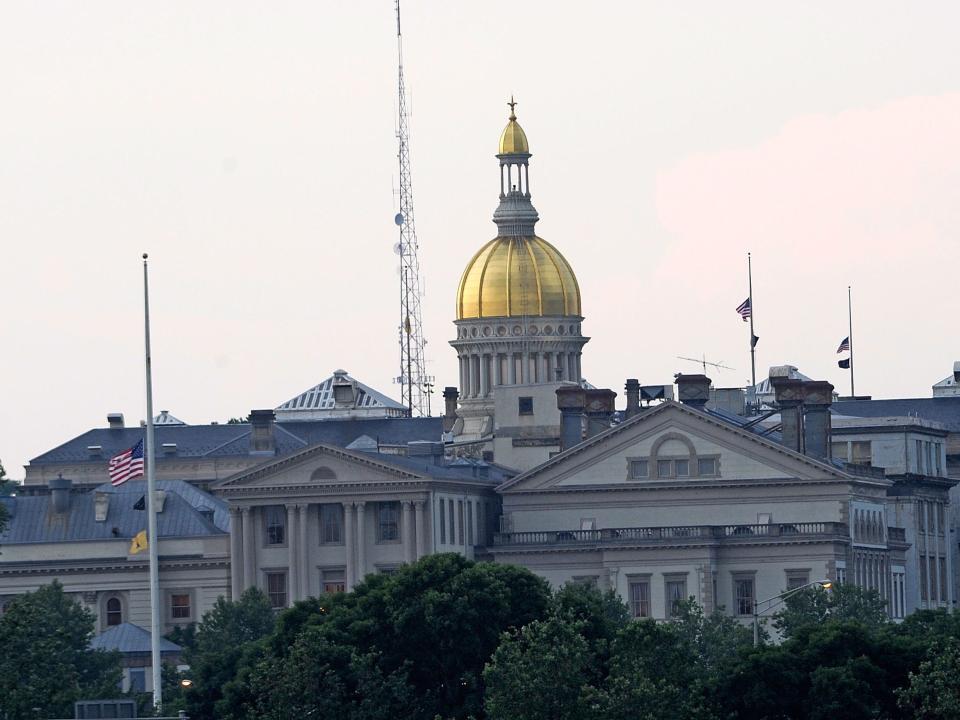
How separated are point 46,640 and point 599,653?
19.6 m

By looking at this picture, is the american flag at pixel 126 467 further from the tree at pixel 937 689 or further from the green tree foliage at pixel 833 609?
the tree at pixel 937 689

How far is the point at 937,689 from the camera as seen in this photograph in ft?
488

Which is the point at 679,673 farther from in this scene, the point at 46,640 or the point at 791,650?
the point at 46,640

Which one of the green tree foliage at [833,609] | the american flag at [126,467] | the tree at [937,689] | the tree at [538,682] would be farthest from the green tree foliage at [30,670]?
the green tree foliage at [833,609]

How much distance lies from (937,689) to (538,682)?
43.0ft

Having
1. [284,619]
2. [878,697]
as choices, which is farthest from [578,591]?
[878,697]

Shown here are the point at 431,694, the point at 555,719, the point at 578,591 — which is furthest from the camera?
the point at 578,591

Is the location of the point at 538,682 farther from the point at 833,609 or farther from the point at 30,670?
the point at 833,609

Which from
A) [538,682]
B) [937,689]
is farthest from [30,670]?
[937,689]

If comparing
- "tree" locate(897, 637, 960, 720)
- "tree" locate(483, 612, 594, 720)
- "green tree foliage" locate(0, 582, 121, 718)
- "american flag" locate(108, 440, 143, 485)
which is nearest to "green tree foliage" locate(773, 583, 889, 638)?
"american flag" locate(108, 440, 143, 485)

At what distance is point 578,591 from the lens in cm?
18238

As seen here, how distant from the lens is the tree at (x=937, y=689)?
5822 inches

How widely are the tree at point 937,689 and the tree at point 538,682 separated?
1061 centimetres

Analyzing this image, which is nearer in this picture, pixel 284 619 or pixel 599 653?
pixel 599 653
